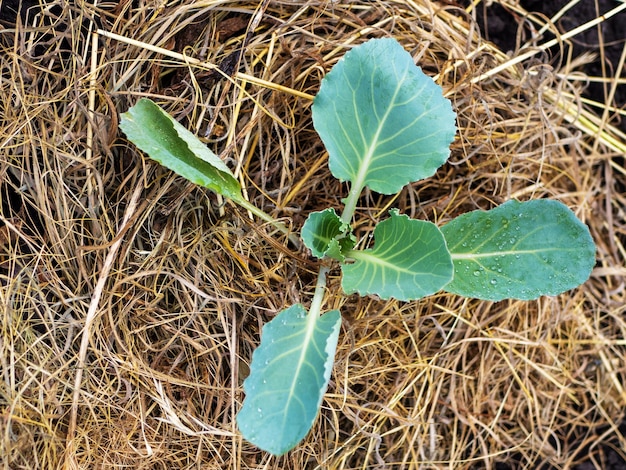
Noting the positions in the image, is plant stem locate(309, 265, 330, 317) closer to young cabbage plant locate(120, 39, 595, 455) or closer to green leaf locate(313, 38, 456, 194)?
young cabbage plant locate(120, 39, 595, 455)

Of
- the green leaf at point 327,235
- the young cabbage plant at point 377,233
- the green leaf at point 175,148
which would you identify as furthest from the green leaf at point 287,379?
the green leaf at point 175,148

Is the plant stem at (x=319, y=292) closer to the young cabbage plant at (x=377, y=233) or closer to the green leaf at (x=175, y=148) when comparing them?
the young cabbage plant at (x=377, y=233)

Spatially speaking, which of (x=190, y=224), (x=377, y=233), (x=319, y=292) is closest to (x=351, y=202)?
(x=377, y=233)

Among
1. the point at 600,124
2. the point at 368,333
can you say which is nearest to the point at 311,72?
the point at 368,333

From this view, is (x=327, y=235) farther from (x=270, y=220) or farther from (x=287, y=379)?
(x=287, y=379)

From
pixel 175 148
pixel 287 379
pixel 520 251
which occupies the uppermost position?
pixel 175 148

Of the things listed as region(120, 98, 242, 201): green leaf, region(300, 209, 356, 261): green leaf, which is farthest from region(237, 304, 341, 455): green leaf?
region(120, 98, 242, 201): green leaf
